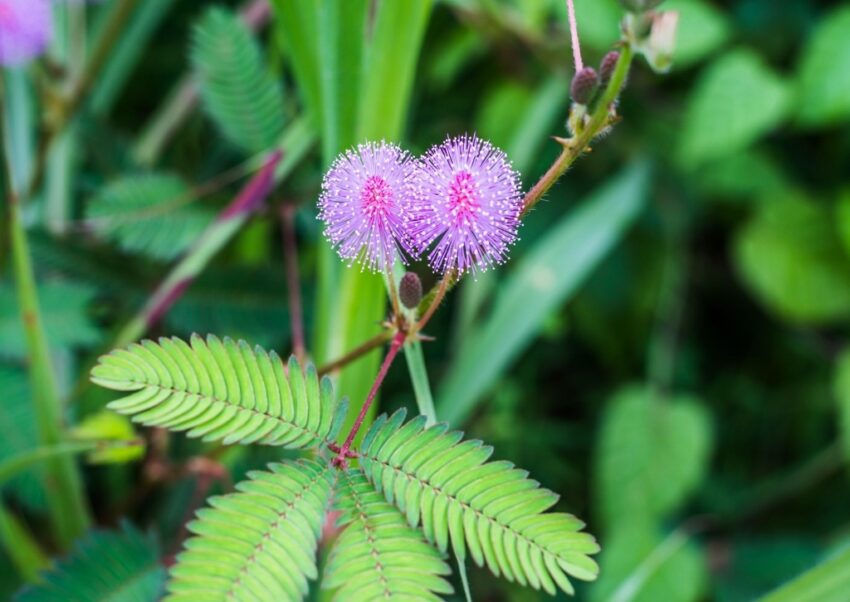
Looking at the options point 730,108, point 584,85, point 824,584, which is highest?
point 730,108

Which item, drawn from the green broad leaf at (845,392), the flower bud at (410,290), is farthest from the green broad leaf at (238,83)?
the green broad leaf at (845,392)

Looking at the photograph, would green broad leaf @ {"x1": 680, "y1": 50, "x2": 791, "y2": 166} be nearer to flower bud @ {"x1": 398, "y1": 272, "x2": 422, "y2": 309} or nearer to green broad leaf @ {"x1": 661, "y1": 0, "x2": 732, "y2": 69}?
green broad leaf @ {"x1": 661, "y1": 0, "x2": 732, "y2": 69}

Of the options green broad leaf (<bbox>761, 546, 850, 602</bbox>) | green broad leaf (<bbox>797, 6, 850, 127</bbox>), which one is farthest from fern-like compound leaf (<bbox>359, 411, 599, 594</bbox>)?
green broad leaf (<bbox>797, 6, 850, 127</bbox>)

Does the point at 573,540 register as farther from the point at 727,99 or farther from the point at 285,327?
the point at 727,99

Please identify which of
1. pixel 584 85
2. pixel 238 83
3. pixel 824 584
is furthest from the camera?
pixel 238 83

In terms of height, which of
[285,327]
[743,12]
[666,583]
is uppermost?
[743,12]

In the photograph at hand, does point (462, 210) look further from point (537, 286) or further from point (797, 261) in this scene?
point (797, 261)

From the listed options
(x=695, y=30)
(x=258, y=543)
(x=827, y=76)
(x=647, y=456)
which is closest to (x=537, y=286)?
(x=647, y=456)

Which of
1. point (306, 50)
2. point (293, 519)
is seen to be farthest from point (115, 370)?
point (306, 50)
